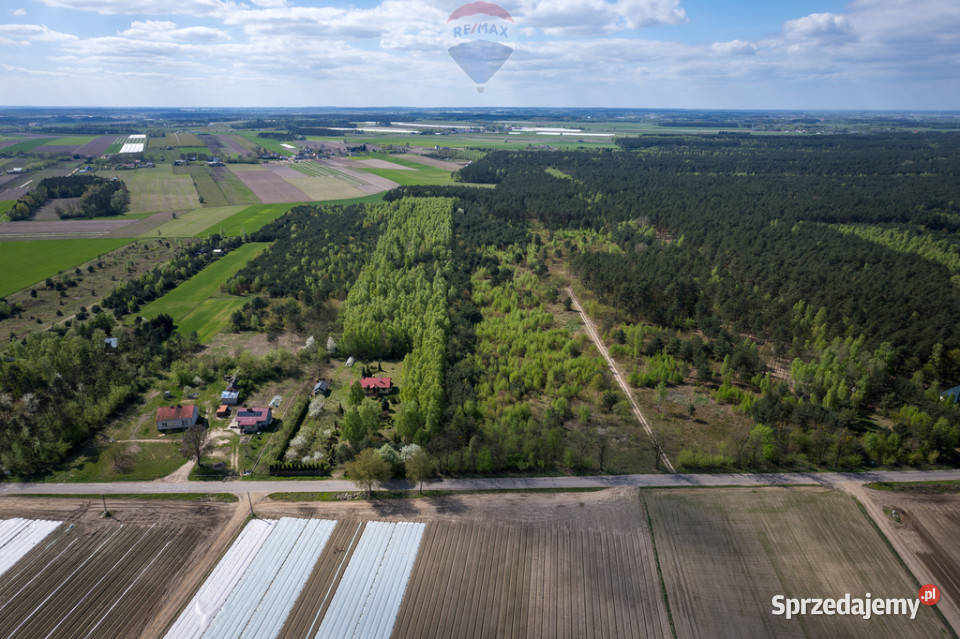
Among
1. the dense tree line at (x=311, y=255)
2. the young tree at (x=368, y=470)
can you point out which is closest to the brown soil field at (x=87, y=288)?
the dense tree line at (x=311, y=255)

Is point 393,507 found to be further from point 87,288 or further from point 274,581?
point 87,288

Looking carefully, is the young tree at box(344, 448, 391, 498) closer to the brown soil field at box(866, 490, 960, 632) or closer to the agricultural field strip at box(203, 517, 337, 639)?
the agricultural field strip at box(203, 517, 337, 639)

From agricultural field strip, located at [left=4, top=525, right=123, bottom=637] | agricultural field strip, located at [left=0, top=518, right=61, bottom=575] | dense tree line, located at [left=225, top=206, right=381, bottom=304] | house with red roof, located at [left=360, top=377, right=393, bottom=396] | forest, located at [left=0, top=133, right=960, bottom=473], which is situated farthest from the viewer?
dense tree line, located at [left=225, top=206, right=381, bottom=304]

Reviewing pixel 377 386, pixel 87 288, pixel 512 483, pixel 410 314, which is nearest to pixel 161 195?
pixel 87 288

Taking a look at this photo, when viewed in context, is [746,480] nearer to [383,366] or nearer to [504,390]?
[504,390]

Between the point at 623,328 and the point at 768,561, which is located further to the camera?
the point at 623,328

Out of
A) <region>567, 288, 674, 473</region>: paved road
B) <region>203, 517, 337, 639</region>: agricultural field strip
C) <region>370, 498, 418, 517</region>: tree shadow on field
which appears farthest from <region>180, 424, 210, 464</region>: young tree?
<region>567, 288, 674, 473</region>: paved road

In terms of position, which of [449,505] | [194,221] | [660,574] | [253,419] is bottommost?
[660,574]

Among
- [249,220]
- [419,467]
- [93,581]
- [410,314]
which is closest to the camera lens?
[93,581]
